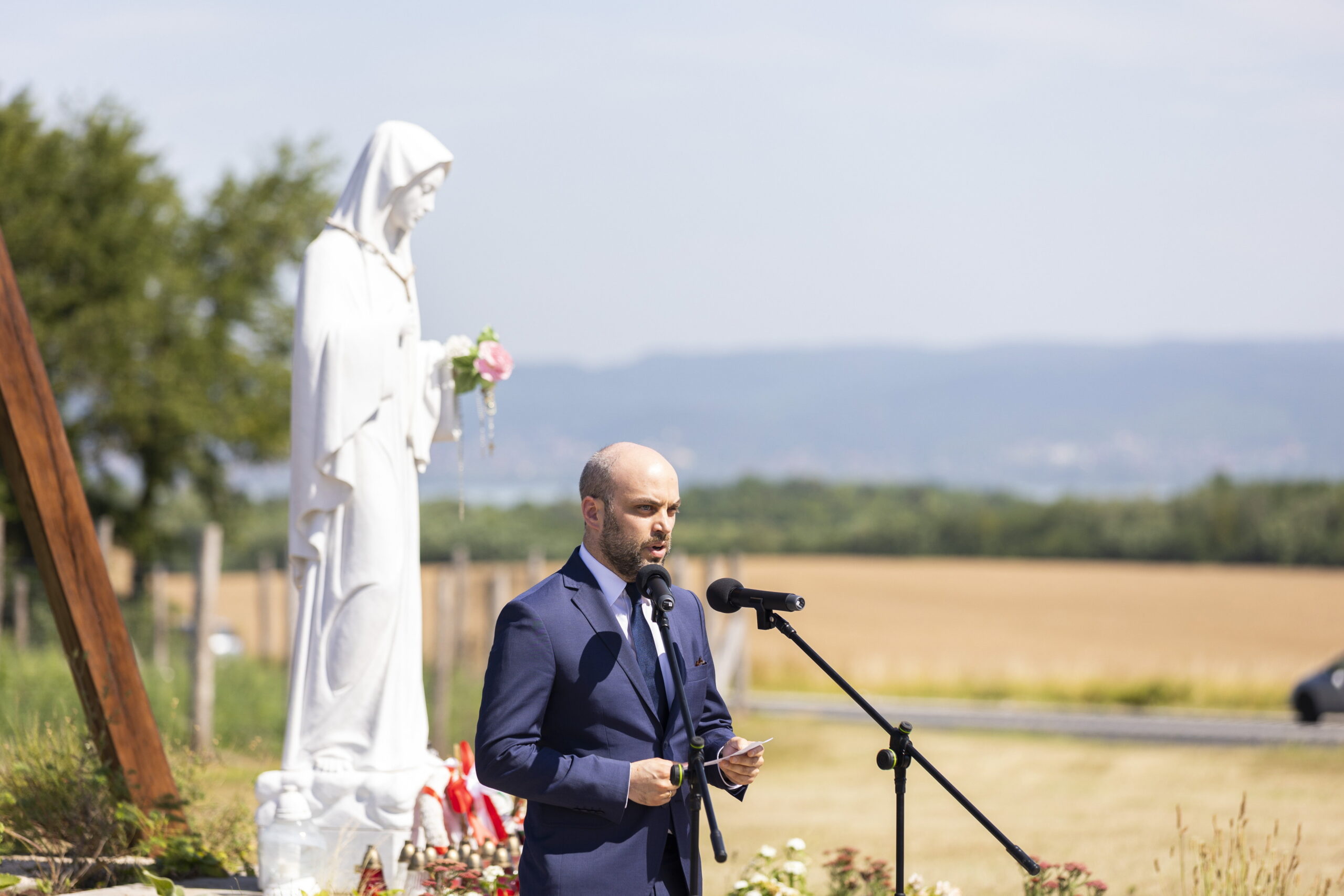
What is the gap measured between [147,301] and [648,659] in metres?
22.8

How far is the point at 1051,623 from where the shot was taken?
44.7 meters

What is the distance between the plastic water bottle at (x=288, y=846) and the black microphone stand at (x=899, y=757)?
2.97 m

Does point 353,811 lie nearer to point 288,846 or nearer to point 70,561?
point 288,846

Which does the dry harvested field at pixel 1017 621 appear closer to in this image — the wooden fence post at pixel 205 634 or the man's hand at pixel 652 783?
the wooden fence post at pixel 205 634

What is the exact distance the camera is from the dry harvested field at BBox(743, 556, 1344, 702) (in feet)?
99.5

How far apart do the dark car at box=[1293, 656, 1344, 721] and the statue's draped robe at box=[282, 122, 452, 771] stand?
18762 mm

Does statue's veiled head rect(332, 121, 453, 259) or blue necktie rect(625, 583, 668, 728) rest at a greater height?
statue's veiled head rect(332, 121, 453, 259)

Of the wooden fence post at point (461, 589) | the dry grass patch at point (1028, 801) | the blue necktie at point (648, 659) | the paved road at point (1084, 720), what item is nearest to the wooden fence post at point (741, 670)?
the paved road at point (1084, 720)

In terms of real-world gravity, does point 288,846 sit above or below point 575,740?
below

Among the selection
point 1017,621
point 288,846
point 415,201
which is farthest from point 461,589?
point 1017,621

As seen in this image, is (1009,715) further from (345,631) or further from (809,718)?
(345,631)

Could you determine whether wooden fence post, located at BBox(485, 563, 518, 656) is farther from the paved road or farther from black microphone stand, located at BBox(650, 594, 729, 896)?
black microphone stand, located at BBox(650, 594, 729, 896)

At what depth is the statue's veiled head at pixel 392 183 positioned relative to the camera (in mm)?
6969

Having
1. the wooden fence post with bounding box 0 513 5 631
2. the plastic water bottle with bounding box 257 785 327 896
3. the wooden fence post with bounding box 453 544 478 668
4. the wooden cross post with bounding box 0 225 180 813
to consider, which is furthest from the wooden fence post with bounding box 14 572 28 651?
the plastic water bottle with bounding box 257 785 327 896
